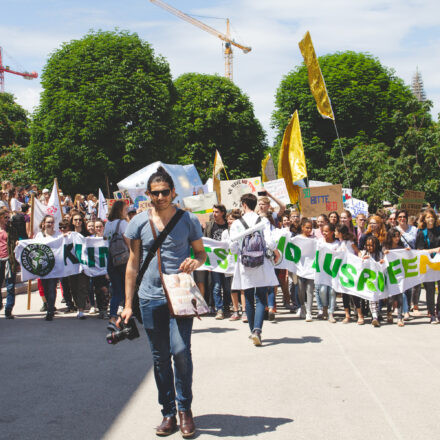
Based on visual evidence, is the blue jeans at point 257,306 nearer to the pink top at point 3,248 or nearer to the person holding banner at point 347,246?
the person holding banner at point 347,246

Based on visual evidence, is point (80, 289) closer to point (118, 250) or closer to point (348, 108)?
point (118, 250)

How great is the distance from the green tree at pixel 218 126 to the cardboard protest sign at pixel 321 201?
30.4 m

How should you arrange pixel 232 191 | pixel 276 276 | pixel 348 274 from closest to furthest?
pixel 276 276 → pixel 348 274 → pixel 232 191

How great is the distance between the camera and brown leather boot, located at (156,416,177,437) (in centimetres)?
408

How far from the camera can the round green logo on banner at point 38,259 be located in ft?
30.9

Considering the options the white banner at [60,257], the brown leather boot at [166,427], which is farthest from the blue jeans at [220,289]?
the brown leather boot at [166,427]

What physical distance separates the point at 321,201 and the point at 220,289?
3817 millimetres

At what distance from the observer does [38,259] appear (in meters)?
9.52

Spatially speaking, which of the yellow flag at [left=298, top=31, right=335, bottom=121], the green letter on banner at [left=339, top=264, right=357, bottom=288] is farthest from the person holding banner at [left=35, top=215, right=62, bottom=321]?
the yellow flag at [left=298, top=31, right=335, bottom=121]

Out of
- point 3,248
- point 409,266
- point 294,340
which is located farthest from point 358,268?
point 3,248

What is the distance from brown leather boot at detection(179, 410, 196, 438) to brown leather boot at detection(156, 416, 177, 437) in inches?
4.2

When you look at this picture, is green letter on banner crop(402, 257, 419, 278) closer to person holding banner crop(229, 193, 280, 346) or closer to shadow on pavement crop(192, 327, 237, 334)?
person holding banner crop(229, 193, 280, 346)

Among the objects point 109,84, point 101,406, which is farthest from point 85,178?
point 101,406

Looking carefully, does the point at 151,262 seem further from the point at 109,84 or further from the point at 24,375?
the point at 109,84
